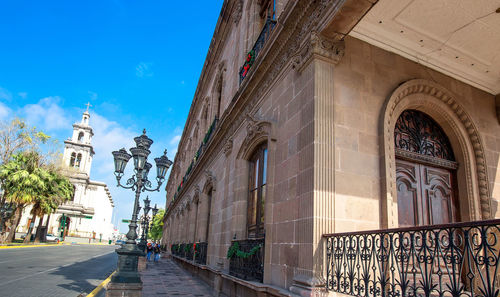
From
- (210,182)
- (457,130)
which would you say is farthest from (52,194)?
(457,130)

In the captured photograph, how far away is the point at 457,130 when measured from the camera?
23.1 ft

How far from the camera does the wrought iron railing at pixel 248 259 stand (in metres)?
6.71

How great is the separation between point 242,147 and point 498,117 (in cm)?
628

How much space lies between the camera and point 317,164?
5160mm

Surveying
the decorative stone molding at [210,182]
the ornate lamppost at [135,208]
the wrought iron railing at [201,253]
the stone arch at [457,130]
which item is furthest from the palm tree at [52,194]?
the stone arch at [457,130]

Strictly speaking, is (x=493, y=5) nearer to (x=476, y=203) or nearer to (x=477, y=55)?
(x=477, y=55)

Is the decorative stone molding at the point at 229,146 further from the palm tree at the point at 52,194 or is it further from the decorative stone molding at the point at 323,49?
the palm tree at the point at 52,194

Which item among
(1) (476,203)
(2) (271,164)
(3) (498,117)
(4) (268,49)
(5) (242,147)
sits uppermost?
(4) (268,49)

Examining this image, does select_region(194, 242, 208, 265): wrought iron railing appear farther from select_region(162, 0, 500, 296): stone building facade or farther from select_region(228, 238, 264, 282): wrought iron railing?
select_region(228, 238, 264, 282): wrought iron railing

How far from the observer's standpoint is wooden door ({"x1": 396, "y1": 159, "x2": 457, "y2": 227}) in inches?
242

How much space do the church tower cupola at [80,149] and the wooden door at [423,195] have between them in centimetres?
7680

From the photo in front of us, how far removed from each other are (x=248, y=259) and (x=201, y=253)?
661cm

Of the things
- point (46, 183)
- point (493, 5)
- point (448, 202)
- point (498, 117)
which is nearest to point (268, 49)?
point (493, 5)

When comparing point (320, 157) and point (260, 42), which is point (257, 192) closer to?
point (320, 157)
